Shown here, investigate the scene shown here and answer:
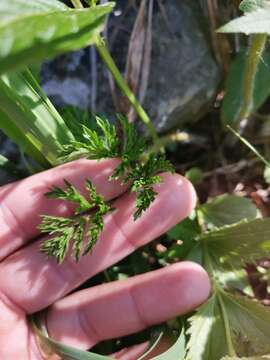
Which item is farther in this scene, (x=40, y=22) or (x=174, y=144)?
(x=174, y=144)

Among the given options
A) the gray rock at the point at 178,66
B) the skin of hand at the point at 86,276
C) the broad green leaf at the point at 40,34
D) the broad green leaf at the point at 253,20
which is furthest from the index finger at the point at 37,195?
the broad green leaf at the point at 40,34

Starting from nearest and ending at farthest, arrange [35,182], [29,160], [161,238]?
[35,182] → [29,160] → [161,238]

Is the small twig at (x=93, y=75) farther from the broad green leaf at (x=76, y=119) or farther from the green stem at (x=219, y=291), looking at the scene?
the green stem at (x=219, y=291)

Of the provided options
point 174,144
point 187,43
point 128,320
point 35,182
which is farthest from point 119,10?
point 128,320

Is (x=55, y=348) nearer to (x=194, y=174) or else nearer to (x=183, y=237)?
(x=183, y=237)

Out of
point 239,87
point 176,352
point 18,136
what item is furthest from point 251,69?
point 176,352

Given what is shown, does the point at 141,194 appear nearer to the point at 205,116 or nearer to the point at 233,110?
the point at 233,110
